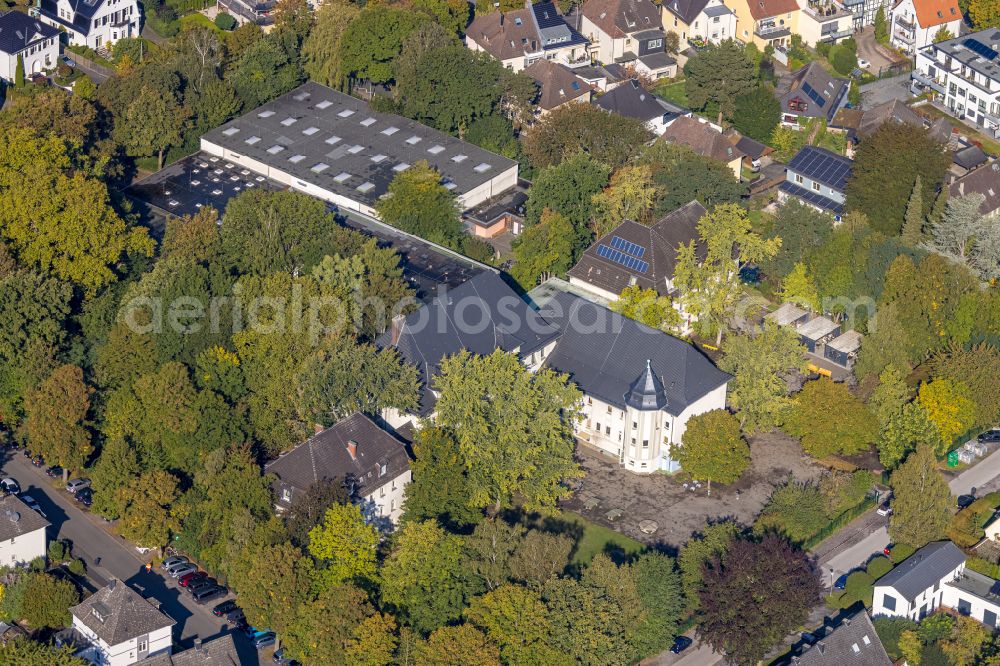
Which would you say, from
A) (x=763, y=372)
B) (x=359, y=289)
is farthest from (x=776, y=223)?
(x=359, y=289)

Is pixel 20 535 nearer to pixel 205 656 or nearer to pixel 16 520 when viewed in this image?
pixel 16 520

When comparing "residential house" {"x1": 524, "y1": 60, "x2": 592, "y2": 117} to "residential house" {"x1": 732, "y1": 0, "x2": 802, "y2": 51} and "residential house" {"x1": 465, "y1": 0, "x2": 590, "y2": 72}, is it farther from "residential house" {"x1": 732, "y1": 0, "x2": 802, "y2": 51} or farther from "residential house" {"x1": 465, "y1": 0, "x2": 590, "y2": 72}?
"residential house" {"x1": 732, "y1": 0, "x2": 802, "y2": 51}

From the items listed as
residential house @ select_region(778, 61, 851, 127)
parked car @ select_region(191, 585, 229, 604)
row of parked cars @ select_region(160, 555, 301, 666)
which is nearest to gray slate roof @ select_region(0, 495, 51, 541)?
row of parked cars @ select_region(160, 555, 301, 666)

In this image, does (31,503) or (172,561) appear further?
(31,503)

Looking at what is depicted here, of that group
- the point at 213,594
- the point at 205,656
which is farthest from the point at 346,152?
the point at 205,656

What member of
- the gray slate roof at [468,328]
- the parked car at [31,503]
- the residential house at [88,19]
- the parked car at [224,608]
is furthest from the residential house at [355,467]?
the residential house at [88,19]

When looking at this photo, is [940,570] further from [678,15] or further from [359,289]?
[678,15]
